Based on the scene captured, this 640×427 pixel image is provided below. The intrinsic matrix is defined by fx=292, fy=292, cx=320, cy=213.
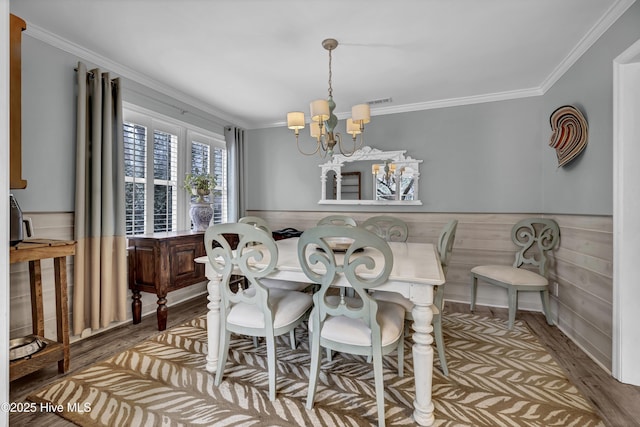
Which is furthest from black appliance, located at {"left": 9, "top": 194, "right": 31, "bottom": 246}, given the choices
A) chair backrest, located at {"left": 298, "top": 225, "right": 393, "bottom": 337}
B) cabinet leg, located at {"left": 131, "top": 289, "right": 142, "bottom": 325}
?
chair backrest, located at {"left": 298, "top": 225, "right": 393, "bottom": 337}

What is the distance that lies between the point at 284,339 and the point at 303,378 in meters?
0.61

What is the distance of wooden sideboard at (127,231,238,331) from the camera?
8.77 ft

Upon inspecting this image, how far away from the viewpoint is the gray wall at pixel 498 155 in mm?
2266

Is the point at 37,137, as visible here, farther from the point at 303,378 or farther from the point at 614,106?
the point at 614,106

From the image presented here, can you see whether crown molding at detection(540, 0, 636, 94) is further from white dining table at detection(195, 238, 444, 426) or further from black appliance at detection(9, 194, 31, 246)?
black appliance at detection(9, 194, 31, 246)

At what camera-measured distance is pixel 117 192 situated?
2.68m

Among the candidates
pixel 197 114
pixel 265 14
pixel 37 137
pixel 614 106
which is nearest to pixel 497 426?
pixel 614 106

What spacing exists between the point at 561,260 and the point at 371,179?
84.1 inches

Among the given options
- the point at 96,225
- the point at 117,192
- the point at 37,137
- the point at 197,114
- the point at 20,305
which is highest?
the point at 197,114

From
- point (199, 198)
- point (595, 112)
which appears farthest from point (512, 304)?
point (199, 198)

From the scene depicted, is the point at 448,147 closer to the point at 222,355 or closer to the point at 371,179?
the point at 371,179

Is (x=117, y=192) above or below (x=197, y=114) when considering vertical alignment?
below

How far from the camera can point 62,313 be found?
1.96 metres

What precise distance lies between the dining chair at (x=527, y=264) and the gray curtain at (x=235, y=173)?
3.19 metres
